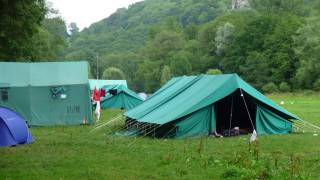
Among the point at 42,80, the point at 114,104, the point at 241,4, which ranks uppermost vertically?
the point at 241,4

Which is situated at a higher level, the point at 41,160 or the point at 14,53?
the point at 14,53

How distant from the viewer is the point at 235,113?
1872 centimetres

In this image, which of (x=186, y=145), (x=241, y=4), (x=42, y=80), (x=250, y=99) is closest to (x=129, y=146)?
(x=186, y=145)

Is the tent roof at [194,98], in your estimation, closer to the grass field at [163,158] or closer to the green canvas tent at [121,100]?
the grass field at [163,158]

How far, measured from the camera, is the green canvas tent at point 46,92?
73.7 feet

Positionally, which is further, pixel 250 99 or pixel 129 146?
pixel 250 99

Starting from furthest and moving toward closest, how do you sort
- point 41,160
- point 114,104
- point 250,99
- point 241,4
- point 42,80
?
point 241,4
point 114,104
point 42,80
point 250,99
point 41,160

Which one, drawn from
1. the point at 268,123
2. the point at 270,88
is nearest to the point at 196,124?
the point at 268,123

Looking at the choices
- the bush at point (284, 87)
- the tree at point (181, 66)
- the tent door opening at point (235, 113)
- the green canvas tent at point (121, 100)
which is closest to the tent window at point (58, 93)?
the tent door opening at point (235, 113)

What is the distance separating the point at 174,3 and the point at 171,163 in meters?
169

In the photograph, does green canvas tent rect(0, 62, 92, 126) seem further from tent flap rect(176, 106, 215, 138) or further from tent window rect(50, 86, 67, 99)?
tent flap rect(176, 106, 215, 138)

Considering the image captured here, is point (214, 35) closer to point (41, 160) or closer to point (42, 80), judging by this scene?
point (42, 80)

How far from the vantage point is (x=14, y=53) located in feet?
98.4

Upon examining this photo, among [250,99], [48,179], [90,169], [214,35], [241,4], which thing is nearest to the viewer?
[48,179]
